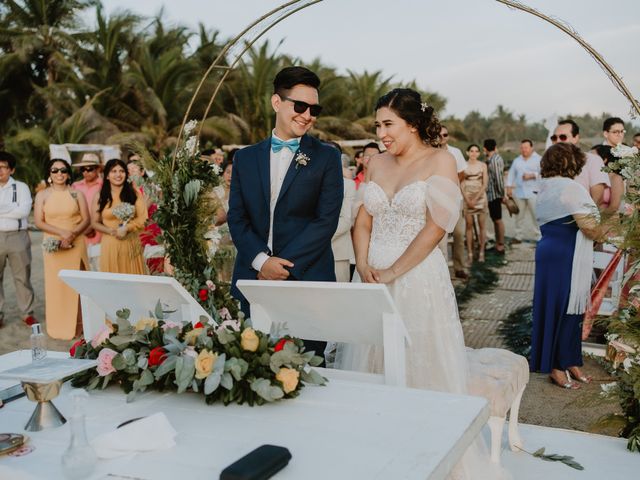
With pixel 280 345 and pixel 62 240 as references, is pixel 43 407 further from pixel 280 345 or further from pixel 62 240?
pixel 62 240

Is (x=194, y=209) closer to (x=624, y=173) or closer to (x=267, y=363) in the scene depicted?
(x=267, y=363)

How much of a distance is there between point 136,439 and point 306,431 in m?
0.53

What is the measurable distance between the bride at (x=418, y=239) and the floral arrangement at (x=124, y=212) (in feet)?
13.4

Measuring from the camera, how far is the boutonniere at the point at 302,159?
3.80m

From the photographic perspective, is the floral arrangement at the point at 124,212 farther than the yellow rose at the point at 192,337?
Yes

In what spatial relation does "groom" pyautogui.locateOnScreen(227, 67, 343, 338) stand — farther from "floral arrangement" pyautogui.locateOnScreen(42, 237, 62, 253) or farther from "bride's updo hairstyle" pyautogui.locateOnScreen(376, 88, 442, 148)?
"floral arrangement" pyautogui.locateOnScreen(42, 237, 62, 253)

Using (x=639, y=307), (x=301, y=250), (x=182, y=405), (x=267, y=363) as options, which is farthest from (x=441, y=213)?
(x=182, y=405)

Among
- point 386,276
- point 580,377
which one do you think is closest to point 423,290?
point 386,276

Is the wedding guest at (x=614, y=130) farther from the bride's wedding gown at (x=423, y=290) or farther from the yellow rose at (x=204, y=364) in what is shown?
the yellow rose at (x=204, y=364)

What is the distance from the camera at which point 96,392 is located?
2.52 metres

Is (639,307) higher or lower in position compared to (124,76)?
lower

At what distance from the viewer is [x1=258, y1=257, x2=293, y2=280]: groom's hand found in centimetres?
369

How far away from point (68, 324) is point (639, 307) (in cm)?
609

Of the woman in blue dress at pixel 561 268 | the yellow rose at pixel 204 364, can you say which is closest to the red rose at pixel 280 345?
the yellow rose at pixel 204 364
